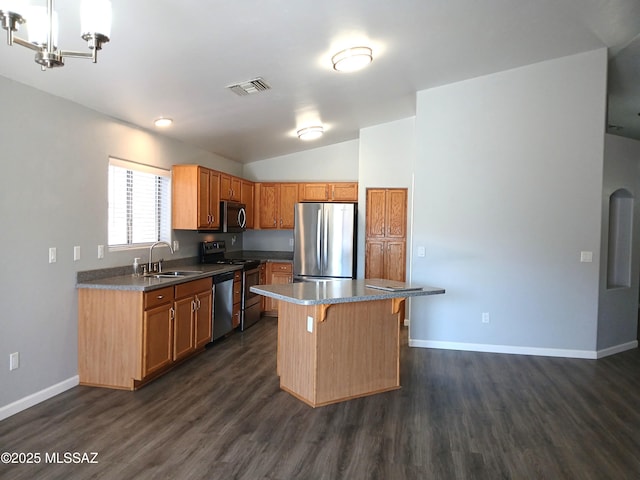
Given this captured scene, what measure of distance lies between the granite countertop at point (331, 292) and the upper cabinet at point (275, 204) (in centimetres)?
329

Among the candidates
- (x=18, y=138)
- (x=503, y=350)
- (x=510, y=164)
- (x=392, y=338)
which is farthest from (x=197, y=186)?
(x=503, y=350)

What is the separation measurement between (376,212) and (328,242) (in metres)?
A: 0.86

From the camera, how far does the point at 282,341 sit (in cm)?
345

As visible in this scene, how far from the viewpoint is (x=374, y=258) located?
6.09m

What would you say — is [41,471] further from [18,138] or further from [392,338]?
[392,338]

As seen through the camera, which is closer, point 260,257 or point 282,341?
point 282,341

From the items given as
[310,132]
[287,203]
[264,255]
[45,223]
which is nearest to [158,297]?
[45,223]

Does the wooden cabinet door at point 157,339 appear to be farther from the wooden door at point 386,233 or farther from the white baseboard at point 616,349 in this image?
the white baseboard at point 616,349

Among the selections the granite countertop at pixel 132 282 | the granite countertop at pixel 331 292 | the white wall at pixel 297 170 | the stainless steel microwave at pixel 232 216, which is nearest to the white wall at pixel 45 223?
the granite countertop at pixel 132 282

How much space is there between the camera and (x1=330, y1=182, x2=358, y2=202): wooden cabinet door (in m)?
6.56

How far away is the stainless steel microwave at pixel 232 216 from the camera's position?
17.9 ft

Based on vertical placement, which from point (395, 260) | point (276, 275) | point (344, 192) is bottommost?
point (276, 275)

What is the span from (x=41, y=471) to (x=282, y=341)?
1768 mm

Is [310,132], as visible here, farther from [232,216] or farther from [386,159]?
[232,216]
